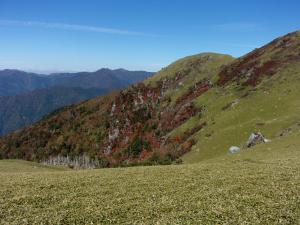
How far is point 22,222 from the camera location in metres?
23.2

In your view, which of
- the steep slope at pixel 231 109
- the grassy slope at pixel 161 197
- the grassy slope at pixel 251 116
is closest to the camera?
the grassy slope at pixel 161 197

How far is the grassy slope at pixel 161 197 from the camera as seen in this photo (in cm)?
2331

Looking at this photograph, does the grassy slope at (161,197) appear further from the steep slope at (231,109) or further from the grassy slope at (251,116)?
the steep slope at (231,109)

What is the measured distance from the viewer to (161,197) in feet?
92.9

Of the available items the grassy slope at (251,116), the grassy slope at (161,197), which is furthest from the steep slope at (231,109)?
the grassy slope at (161,197)

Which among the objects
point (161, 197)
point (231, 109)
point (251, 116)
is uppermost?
point (231, 109)

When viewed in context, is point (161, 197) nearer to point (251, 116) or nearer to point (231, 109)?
point (251, 116)

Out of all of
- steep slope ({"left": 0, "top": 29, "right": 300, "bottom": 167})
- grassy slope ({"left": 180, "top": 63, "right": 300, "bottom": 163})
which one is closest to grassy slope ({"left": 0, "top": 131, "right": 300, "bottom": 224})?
grassy slope ({"left": 180, "top": 63, "right": 300, "bottom": 163})

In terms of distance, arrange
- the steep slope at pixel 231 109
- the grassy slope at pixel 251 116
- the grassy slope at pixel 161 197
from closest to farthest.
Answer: the grassy slope at pixel 161 197
the grassy slope at pixel 251 116
the steep slope at pixel 231 109

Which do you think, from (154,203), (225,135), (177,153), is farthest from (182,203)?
(177,153)

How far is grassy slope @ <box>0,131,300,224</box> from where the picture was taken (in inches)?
918

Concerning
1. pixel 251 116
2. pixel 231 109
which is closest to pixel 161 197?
pixel 251 116

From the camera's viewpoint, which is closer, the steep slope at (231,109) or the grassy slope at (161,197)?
the grassy slope at (161,197)

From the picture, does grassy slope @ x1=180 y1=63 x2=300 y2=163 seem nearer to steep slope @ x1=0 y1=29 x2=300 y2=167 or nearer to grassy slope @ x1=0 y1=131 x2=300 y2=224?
steep slope @ x1=0 y1=29 x2=300 y2=167
